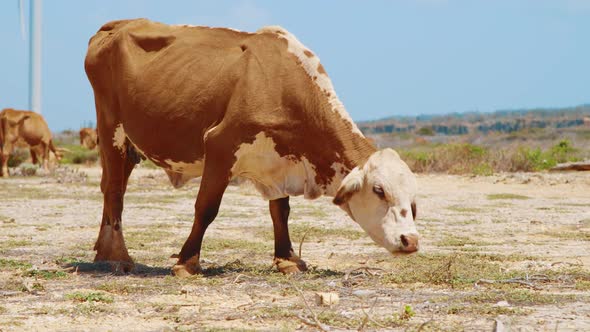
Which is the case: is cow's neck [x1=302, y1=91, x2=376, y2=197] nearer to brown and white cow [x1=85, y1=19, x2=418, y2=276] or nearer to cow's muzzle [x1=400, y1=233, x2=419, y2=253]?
brown and white cow [x1=85, y1=19, x2=418, y2=276]

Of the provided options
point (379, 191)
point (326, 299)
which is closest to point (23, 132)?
point (379, 191)

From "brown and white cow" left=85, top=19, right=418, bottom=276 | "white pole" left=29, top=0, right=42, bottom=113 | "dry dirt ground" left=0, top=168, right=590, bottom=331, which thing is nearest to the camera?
"dry dirt ground" left=0, top=168, right=590, bottom=331

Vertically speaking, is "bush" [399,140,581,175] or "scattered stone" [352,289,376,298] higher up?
"bush" [399,140,581,175]

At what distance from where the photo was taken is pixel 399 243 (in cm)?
741

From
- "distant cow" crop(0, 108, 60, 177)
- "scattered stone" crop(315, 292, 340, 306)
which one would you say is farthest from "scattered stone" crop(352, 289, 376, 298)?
"distant cow" crop(0, 108, 60, 177)

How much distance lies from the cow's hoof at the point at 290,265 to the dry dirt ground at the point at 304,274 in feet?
0.38

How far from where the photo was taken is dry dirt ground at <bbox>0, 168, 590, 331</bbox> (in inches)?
250

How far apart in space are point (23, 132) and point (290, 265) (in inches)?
839

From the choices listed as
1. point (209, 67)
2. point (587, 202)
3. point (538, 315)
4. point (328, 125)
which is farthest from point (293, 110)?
point (587, 202)

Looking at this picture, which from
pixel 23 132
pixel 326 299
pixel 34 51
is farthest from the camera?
pixel 34 51

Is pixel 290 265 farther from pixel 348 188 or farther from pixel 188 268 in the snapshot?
pixel 348 188

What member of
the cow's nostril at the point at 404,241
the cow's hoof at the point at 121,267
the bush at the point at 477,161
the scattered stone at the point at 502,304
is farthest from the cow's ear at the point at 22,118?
the scattered stone at the point at 502,304

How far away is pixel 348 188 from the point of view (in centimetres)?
768

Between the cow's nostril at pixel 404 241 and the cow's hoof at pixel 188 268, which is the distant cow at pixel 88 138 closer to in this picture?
the cow's hoof at pixel 188 268
